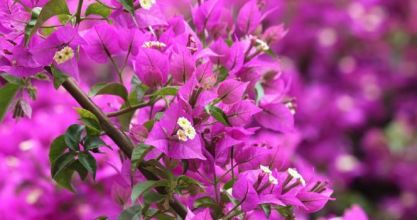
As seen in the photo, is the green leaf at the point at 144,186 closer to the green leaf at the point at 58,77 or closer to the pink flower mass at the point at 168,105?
the pink flower mass at the point at 168,105

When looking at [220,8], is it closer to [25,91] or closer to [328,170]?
[25,91]

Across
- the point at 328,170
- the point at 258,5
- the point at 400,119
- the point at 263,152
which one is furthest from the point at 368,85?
the point at 263,152

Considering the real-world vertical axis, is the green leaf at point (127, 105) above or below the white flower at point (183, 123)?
below

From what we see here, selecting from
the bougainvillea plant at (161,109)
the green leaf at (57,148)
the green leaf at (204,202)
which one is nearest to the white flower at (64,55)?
the bougainvillea plant at (161,109)

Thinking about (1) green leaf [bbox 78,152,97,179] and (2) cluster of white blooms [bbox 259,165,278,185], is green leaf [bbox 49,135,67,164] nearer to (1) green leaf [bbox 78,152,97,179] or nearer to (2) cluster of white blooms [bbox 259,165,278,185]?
(1) green leaf [bbox 78,152,97,179]

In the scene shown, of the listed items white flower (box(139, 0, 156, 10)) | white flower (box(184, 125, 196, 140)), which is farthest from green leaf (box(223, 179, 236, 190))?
white flower (box(139, 0, 156, 10))
